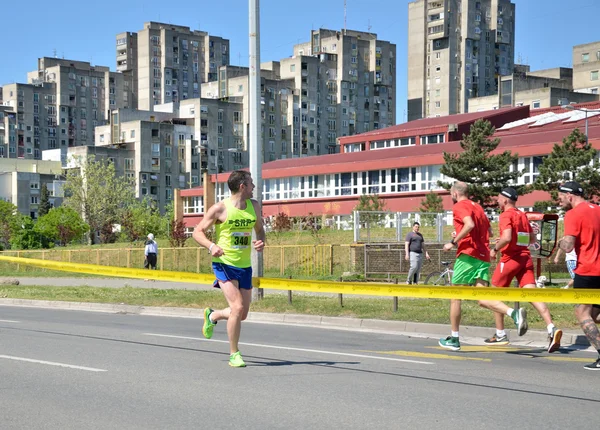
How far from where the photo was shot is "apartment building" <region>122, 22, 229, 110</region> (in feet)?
566

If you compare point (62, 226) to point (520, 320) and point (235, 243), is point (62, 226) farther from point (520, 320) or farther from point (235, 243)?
point (235, 243)

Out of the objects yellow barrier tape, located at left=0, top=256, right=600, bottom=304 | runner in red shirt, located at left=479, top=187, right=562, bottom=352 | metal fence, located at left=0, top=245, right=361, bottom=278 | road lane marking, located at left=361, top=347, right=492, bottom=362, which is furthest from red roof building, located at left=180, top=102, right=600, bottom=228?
road lane marking, located at left=361, top=347, right=492, bottom=362

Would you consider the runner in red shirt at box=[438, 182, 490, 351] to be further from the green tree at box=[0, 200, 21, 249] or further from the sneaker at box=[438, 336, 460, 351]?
the green tree at box=[0, 200, 21, 249]

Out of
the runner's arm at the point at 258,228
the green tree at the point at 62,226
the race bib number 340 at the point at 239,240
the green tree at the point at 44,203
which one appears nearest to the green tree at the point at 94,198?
the green tree at the point at 62,226

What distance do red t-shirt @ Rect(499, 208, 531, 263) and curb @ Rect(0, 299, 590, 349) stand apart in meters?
1.64

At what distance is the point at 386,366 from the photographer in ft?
32.6

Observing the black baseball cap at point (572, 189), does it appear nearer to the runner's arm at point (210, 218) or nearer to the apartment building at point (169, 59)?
the runner's arm at point (210, 218)

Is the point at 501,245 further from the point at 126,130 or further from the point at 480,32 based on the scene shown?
the point at 480,32

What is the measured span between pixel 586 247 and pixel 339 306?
823 cm

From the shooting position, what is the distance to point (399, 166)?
237ft

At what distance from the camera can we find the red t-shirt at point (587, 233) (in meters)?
9.88

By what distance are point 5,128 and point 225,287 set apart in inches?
6568

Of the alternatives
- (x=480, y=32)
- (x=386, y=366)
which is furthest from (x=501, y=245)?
(x=480, y=32)

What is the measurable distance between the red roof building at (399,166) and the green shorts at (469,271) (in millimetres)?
51377
